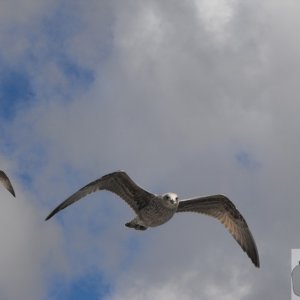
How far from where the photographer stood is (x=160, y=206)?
1510 inches

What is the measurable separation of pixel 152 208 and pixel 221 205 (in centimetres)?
475

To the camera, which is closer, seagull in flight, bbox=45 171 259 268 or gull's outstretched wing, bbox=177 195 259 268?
seagull in flight, bbox=45 171 259 268

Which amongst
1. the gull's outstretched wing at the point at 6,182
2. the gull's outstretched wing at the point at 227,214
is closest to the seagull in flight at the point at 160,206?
the gull's outstretched wing at the point at 227,214

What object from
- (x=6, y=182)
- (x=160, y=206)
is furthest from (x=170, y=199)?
(x=6, y=182)

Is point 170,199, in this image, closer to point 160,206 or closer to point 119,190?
point 160,206

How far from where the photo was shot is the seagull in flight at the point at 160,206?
37.8 m

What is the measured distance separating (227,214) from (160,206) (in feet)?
17.5

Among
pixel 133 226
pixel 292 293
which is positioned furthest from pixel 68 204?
pixel 292 293

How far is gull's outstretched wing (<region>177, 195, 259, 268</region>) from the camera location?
133 feet

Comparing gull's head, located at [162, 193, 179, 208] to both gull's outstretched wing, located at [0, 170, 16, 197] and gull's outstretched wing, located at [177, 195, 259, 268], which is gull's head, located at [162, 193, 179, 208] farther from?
gull's outstretched wing, located at [0, 170, 16, 197]

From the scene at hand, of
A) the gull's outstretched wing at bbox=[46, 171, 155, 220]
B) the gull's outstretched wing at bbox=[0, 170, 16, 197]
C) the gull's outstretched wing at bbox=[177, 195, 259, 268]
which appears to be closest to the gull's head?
the gull's outstretched wing at bbox=[46, 171, 155, 220]

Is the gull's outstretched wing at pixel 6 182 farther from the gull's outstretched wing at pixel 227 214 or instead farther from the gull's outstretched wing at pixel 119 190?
the gull's outstretched wing at pixel 227 214

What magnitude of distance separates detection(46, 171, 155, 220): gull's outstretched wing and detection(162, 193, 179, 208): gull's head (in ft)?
3.43

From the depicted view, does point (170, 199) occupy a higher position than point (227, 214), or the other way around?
point (227, 214)
